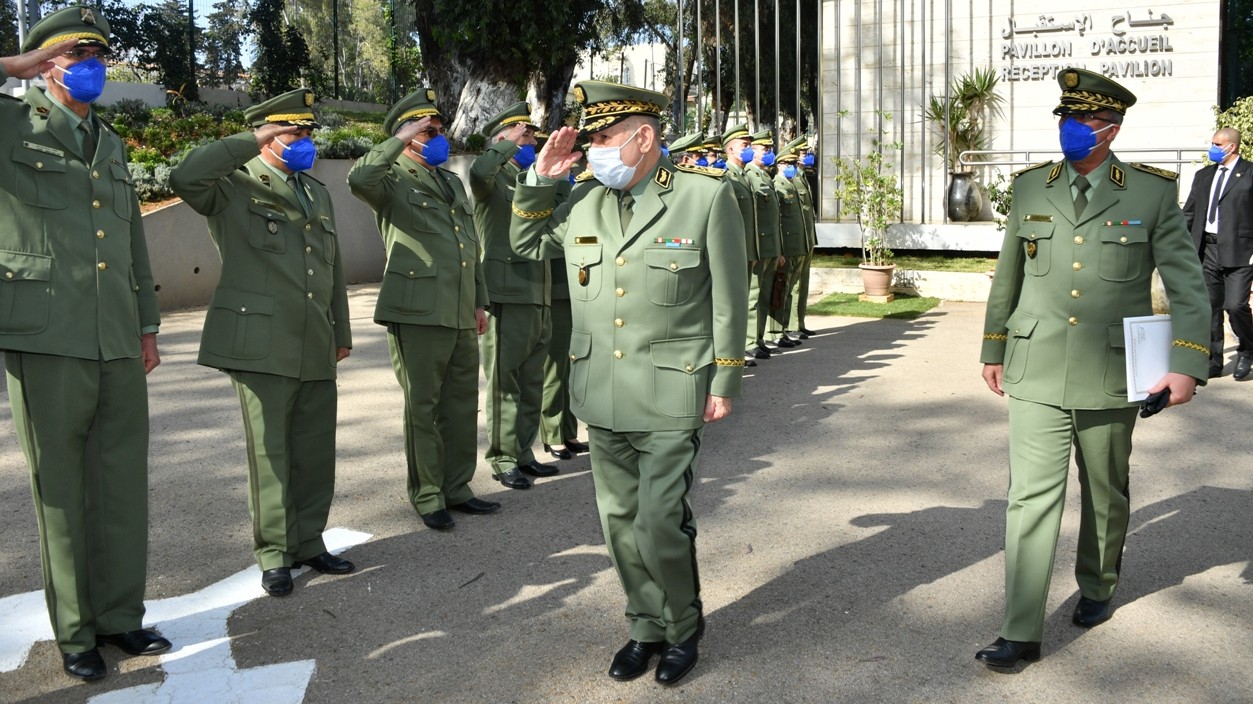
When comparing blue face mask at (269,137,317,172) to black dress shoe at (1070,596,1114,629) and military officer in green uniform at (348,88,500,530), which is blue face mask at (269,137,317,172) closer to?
military officer in green uniform at (348,88,500,530)

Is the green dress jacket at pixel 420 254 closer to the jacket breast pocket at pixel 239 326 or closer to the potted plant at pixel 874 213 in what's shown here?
the jacket breast pocket at pixel 239 326

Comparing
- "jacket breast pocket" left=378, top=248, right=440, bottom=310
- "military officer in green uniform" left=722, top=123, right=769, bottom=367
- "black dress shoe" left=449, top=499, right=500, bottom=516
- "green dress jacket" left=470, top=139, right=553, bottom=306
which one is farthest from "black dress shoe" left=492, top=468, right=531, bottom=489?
"military officer in green uniform" left=722, top=123, right=769, bottom=367

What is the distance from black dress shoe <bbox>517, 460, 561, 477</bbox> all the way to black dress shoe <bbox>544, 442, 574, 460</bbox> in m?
0.40

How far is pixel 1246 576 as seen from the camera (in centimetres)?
494

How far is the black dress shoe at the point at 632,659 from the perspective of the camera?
402 cm

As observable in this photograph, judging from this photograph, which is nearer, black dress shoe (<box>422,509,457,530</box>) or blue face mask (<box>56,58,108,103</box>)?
blue face mask (<box>56,58,108,103</box>)

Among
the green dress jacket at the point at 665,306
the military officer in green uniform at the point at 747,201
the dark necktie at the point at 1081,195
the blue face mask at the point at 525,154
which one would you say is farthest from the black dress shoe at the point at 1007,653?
the military officer in green uniform at the point at 747,201

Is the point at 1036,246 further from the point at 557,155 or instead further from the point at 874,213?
the point at 874,213

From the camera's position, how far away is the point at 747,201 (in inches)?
424

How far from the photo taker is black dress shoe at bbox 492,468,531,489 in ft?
21.6

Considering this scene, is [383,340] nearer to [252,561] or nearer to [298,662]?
[252,561]

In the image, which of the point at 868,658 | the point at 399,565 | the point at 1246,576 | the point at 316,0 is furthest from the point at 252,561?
the point at 316,0

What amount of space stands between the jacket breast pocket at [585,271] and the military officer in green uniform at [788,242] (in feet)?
26.3

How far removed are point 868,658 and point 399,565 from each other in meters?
2.23
